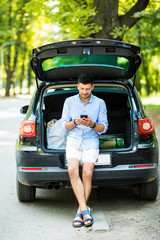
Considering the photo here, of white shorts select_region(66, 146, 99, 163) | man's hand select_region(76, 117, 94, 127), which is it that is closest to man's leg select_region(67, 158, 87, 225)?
white shorts select_region(66, 146, 99, 163)

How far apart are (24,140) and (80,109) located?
75 cm

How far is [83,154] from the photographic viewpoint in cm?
469

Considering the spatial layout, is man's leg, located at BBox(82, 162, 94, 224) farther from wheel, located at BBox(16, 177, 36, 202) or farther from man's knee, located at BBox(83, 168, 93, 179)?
wheel, located at BBox(16, 177, 36, 202)

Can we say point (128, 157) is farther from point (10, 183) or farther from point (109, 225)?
point (10, 183)

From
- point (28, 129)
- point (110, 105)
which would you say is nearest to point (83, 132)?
point (28, 129)

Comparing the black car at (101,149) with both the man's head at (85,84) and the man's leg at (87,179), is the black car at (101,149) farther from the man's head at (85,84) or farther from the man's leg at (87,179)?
the man's head at (85,84)

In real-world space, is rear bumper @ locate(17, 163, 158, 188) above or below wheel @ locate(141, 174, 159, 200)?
above

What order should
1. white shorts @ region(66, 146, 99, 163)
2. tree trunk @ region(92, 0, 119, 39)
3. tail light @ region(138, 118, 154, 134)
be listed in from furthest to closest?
1. tree trunk @ region(92, 0, 119, 39)
2. tail light @ region(138, 118, 154, 134)
3. white shorts @ region(66, 146, 99, 163)

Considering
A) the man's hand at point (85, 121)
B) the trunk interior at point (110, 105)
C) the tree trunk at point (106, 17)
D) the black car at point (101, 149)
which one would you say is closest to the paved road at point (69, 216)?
the black car at point (101, 149)

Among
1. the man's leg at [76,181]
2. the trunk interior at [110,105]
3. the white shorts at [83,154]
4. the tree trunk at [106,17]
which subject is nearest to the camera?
the man's leg at [76,181]

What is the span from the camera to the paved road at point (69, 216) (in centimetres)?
394

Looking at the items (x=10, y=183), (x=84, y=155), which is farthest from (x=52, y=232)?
(x=10, y=183)

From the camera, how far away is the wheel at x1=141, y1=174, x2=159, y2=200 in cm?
502

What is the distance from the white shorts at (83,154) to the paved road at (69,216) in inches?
24.8
